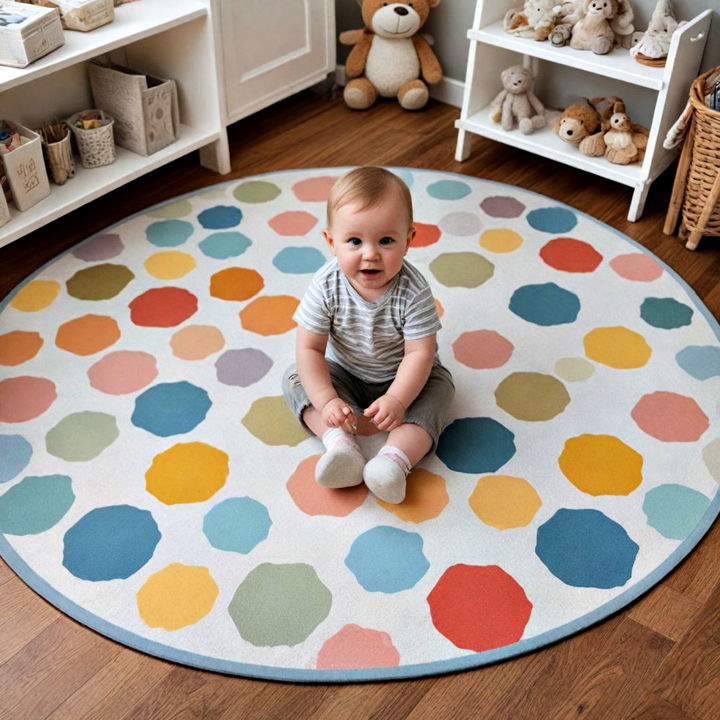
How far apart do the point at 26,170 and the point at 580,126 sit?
1.36 metres

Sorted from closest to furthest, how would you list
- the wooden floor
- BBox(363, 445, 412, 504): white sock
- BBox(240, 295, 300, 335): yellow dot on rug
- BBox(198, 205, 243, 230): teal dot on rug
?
the wooden floor → BBox(363, 445, 412, 504): white sock → BBox(240, 295, 300, 335): yellow dot on rug → BBox(198, 205, 243, 230): teal dot on rug

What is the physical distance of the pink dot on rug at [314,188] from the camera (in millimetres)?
2262

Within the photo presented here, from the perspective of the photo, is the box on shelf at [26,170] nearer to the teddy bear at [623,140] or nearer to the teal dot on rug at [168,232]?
the teal dot on rug at [168,232]

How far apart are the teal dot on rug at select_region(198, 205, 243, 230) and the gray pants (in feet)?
2.17

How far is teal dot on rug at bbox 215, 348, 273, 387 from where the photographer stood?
1.71m

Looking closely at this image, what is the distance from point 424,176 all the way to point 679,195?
2.19ft

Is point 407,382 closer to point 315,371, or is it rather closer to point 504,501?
point 315,371

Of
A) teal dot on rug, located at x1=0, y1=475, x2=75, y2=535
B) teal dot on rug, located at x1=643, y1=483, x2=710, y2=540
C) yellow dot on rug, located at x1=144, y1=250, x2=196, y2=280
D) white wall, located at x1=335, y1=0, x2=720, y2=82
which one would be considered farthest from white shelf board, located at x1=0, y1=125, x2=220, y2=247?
teal dot on rug, located at x1=643, y1=483, x2=710, y2=540

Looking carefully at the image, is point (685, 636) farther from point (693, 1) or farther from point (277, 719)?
point (693, 1)

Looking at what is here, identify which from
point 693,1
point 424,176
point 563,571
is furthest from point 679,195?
point 563,571

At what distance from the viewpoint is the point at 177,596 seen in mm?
1326

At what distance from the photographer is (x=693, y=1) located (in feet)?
6.93

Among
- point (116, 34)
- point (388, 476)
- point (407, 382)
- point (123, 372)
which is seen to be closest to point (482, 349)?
point (407, 382)

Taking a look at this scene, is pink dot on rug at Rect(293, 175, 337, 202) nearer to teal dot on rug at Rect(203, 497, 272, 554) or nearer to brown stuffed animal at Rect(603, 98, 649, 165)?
brown stuffed animal at Rect(603, 98, 649, 165)
